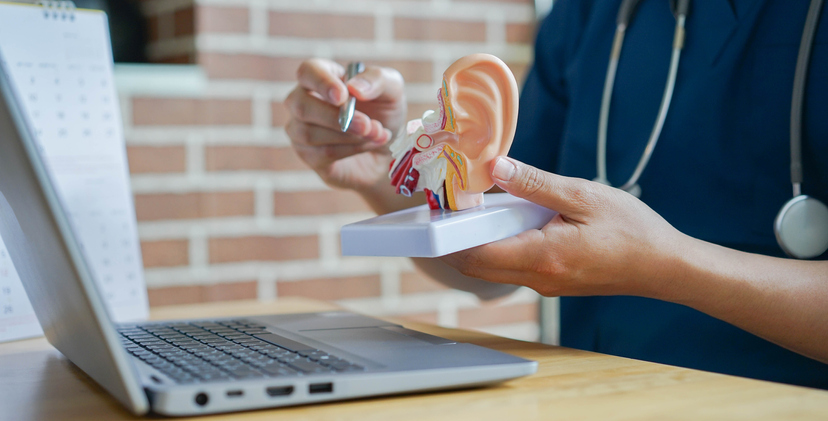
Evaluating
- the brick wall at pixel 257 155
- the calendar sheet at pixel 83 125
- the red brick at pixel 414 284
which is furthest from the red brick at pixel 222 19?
the red brick at pixel 414 284

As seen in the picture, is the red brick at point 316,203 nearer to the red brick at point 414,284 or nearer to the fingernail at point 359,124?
the red brick at point 414,284

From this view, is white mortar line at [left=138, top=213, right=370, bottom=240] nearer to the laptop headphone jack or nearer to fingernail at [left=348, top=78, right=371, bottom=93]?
fingernail at [left=348, top=78, right=371, bottom=93]

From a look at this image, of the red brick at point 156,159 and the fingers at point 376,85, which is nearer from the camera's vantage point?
the fingers at point 376,85

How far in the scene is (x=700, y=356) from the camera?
0.83 metres

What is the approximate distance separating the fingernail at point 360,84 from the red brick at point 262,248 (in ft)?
1.91

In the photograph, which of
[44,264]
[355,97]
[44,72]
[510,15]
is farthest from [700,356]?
[510,15]

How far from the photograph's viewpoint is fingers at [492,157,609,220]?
577 mm

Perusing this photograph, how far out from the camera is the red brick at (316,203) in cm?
135

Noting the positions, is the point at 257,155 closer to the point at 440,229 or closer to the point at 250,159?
the point at 250,159

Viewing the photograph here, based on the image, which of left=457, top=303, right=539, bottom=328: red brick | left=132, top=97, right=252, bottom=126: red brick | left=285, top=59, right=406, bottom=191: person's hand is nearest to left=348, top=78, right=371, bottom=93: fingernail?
left=285, top=59, right=406, bottom=191: person's hand

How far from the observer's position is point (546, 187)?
58 cm

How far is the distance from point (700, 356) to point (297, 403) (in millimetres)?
568

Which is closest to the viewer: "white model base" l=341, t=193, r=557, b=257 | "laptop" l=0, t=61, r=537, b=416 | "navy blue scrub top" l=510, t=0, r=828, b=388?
"laptop" l=0, t=61, r=537, b=416

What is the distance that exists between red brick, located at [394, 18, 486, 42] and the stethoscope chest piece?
898mm
